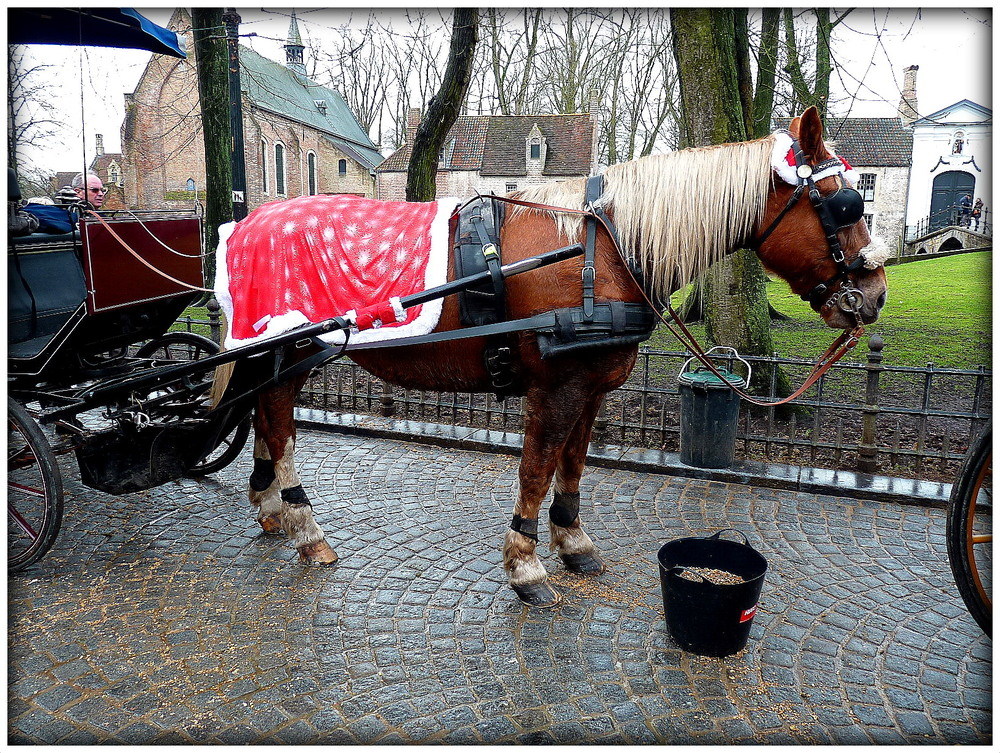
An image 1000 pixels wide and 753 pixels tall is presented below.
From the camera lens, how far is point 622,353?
3416 mm

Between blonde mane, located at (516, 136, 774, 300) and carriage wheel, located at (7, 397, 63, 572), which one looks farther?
carriage wheel, located at (7, 397, 63, 572)

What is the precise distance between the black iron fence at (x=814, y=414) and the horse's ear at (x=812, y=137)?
2548 millimetres

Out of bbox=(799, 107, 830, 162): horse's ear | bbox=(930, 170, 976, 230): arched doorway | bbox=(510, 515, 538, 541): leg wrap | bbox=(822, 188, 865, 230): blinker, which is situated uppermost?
bbox=(930, 170, 976, 230): arched doorway

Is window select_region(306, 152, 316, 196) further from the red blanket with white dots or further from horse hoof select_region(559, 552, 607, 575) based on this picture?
horse hoof select_region(559, 552, 607, 575)

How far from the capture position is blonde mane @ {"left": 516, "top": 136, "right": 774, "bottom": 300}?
317cm

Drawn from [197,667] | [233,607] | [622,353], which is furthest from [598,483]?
[197,667]

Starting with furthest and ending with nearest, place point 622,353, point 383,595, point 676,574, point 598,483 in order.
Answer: point 598,483 → point 383,595 → point 622,353 → point 676,574

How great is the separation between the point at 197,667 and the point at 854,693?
9.69 feet

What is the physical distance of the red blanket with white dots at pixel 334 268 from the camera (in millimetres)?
3424

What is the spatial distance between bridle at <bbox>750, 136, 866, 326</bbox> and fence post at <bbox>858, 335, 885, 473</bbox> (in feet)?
8.76

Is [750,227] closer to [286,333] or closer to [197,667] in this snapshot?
[286,333]

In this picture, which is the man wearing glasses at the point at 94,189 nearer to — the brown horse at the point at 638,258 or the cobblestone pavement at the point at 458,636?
the cobblestone pavement at the point at 458,636

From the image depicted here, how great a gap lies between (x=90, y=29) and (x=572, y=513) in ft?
13.8

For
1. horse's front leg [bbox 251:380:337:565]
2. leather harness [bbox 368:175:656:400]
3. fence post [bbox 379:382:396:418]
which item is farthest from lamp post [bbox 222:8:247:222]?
leather harness [bbox 368:175:656:400]
